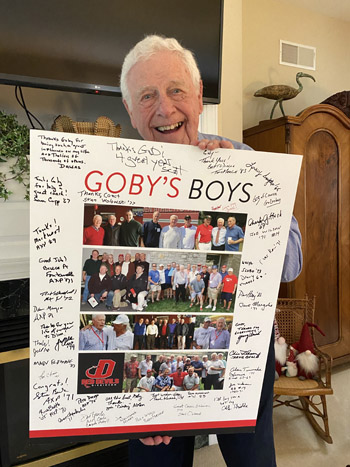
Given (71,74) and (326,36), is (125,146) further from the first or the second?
(326,36)

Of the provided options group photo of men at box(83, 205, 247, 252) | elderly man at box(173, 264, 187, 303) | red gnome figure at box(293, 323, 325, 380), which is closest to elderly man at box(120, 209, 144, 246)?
group photo of men at box(83, 205, 247, 252)

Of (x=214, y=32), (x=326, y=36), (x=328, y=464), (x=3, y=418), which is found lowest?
(x=328, y=464)

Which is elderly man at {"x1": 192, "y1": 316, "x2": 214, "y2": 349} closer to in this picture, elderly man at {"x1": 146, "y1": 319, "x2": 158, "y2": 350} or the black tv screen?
elderly man at {"x1": 146, "y1": 319, "x2": 158, "y2": 350}

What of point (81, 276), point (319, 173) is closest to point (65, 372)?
point (81, 276)

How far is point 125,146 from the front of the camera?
0.71m

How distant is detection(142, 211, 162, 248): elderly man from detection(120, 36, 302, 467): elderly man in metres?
0.20

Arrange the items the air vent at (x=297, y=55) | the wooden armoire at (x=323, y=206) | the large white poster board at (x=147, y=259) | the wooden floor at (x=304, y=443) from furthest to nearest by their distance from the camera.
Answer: the air vent at (x=297, y=55)
the wooden armoire at (x=323, y=206)
the wooden floor at (x=304, y=443)
the large white poster board at (x=147, y=259)

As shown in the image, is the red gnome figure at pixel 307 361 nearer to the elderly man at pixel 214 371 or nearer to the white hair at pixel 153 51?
the elderly man at pixel 214 371

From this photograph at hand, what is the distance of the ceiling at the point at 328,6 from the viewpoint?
294cm

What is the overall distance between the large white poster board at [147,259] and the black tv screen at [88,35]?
2.54 ft

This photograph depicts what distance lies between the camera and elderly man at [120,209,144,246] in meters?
0.73

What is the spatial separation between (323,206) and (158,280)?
1968 mm

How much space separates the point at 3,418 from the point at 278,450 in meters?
1.32

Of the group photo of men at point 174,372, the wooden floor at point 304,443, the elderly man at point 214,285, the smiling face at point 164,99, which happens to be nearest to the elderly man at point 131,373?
the group photo of men at point 174,372
